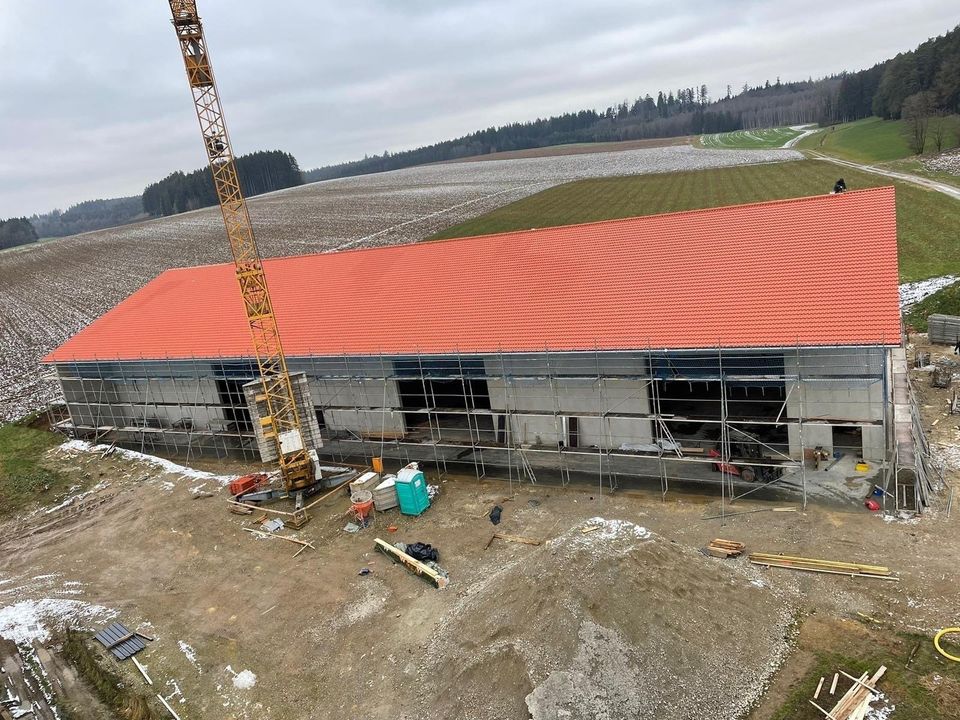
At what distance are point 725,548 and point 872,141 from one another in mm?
98631

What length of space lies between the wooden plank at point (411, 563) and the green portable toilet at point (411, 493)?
1542 millimetres

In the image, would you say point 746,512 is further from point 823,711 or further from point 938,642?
point 823,711

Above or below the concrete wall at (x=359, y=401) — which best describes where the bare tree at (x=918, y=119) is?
above

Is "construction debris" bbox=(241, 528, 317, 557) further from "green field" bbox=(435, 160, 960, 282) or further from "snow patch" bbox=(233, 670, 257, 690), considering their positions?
"green field" bbox=(435, 160, 960, 282)

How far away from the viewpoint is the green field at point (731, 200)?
37278 mm

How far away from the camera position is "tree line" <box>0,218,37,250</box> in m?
142

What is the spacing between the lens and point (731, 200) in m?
57.8

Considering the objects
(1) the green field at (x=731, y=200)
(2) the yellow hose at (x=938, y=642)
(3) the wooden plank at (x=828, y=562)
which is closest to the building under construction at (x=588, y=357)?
(3) the wooden plank at (x=828, y=562)

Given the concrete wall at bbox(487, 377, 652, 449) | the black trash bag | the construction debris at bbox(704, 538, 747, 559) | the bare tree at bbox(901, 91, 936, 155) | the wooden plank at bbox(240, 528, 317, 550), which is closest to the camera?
the construction debris at bbox(704, 538, 747, 559)

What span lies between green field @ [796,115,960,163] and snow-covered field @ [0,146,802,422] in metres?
7.59

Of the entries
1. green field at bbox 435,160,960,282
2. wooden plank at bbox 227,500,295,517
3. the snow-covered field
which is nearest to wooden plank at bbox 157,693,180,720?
wooden plank at bbox 227,500,295,517

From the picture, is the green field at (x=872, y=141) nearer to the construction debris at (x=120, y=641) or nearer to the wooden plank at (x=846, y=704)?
the wooden plank at (x=846, y=704)

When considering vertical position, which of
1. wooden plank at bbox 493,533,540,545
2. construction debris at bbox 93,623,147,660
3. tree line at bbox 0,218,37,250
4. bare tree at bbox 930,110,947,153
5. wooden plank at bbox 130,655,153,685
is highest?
tree line at bbox 0,218,37,250

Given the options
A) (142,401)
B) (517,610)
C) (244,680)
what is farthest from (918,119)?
(244,680)
